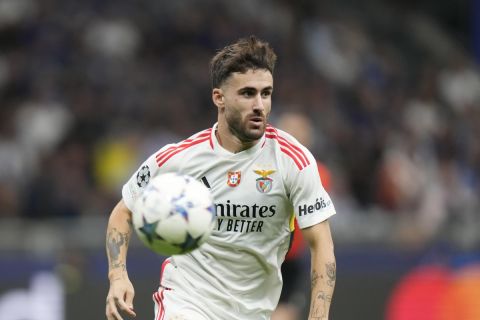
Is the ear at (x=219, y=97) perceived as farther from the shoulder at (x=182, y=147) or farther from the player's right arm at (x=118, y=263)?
the player's right arm at (x=118, y=263)

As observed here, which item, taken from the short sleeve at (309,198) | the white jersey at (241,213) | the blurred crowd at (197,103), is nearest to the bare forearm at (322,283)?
the short sleeve at (309,198)

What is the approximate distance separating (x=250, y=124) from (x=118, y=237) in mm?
981

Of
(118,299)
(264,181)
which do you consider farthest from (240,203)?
(118,299)

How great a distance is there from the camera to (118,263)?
5.99 m

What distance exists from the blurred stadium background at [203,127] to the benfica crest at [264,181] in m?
4.79

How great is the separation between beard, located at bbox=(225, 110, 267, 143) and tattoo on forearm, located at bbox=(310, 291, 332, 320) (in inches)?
35.0

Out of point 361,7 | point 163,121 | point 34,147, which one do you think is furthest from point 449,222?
point 361,7

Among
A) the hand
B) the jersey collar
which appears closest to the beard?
the jersey collar

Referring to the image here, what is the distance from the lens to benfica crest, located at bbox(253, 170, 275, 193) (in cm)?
596

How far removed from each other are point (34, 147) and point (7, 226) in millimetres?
1379

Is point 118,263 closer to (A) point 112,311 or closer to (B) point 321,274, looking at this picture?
(A) point 112,311

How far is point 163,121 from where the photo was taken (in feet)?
44.7

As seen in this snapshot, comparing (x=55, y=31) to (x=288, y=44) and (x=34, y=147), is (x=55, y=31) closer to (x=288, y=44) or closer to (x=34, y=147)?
(x=34, y=147)

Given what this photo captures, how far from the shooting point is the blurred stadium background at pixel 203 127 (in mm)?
11258
